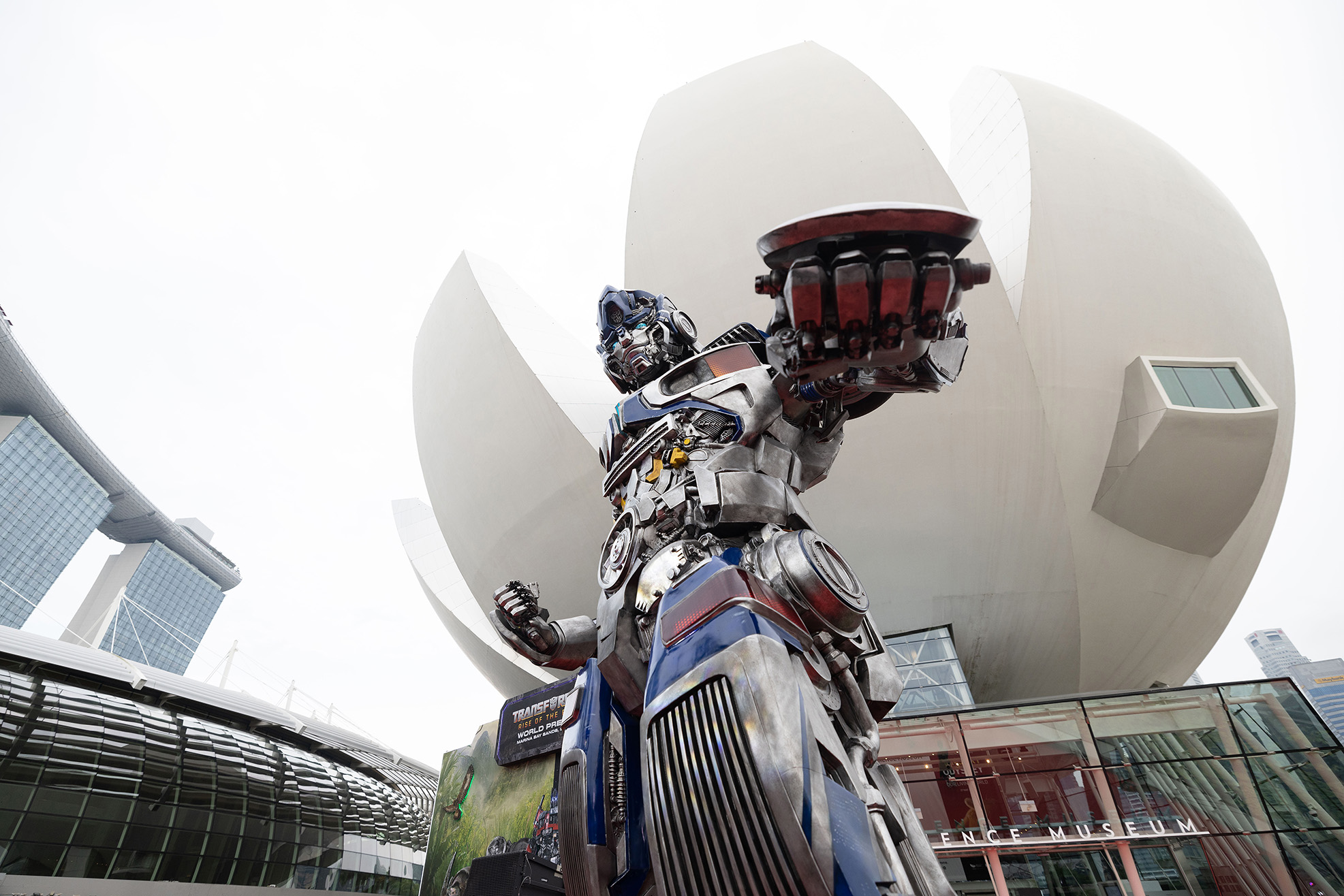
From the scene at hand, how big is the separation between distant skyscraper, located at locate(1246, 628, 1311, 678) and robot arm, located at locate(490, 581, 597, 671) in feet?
465

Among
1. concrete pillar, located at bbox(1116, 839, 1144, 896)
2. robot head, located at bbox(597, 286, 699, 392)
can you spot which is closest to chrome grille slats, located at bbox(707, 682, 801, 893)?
robot head, located at bbox(597, 286, 699, 392)

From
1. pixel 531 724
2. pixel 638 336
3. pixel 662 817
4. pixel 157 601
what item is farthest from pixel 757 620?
pixel 157 601

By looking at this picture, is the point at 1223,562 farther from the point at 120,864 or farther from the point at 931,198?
the point at 120,864

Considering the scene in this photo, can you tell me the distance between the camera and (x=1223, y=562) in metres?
9.09

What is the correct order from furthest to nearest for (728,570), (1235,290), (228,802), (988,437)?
(228,802), (1235,290), (988,437), (728,570)

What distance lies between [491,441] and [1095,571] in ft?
29.1

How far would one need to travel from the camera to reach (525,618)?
2.74 m

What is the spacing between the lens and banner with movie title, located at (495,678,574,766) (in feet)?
31.4

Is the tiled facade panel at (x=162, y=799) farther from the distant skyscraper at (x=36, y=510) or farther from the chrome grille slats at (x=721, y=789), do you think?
the distant skyscraper at (x=36, y=510)

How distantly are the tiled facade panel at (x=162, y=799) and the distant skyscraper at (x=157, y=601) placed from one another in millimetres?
63501

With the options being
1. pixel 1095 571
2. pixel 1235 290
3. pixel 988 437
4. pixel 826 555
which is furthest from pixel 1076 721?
pixel 826 555

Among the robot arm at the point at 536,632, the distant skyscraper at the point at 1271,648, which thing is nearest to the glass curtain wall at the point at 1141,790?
the robot arm at the point at 536,632

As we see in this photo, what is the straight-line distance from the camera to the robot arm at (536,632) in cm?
276

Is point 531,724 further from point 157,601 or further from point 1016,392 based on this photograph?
point 157,601
